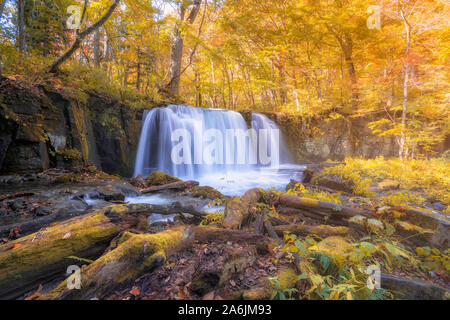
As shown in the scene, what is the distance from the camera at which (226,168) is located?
43.0ft

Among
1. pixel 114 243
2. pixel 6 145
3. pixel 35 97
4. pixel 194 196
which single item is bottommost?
pixel 194 196

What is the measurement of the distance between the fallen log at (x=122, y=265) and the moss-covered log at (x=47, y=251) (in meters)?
0.37

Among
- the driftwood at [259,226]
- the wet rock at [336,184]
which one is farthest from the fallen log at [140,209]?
the wet rock at [336,184]

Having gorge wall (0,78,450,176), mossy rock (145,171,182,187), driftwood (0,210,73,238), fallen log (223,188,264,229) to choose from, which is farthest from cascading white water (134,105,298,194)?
driftwood (0,210,73,238)

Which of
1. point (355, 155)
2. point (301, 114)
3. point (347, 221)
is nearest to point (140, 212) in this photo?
point (347, 221)

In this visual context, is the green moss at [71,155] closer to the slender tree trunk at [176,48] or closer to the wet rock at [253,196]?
the wet rock at [253,196]

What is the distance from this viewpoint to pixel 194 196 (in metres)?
6.47

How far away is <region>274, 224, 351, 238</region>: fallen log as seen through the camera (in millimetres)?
2971

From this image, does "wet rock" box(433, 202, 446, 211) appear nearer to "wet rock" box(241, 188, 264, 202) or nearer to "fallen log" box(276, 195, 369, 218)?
"fallen log" box(276, 195, 369, 218)

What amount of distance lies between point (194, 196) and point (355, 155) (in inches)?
559

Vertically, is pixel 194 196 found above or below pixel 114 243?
below

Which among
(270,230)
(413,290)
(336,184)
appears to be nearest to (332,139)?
(336,184)
